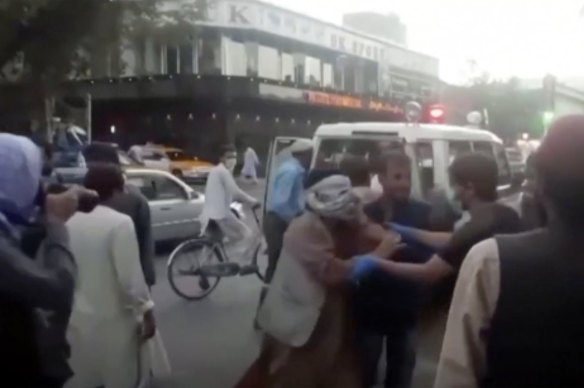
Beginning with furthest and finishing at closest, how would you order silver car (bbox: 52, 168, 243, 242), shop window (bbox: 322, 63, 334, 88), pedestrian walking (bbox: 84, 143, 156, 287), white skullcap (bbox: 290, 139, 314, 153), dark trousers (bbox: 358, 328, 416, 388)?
shop window (bbox: 322, 63, 334, 88)
silver car (bbox: 52, 168, 243, 242)
white skullcap (bbox: 290, 139, 314, 153)
pedestrian walking (bbox: 84, 143, 156, 287)
dark trousers (bbox: 358, 328, 416, 388)

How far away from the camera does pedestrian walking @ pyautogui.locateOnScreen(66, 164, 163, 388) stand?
5.27 m

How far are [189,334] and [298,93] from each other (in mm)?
38459

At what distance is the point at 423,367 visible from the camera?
7.88 metres

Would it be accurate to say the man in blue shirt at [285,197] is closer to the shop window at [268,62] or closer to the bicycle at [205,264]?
the bicycle at [205,264]

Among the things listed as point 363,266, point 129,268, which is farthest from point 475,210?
point 129,268

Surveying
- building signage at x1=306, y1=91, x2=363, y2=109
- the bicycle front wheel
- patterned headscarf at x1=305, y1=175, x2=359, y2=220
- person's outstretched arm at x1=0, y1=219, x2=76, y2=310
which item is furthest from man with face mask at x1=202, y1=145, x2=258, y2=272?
building signage at x1=306, y1=91, x2=363, y2=109

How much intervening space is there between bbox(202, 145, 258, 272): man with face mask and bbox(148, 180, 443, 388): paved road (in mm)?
531

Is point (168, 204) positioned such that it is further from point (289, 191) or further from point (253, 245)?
point (289, 191)

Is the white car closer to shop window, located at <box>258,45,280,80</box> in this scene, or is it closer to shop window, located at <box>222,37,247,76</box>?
shop window, located at <box>222,37,247,76</box>

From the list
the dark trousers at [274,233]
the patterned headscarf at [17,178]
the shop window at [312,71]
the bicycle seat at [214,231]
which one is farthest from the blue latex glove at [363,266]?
the shop window at [312,71]

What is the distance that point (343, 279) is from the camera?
4.90m

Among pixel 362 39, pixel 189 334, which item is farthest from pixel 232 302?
pixel 362 39

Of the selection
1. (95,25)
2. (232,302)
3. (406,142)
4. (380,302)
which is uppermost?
(95,25)

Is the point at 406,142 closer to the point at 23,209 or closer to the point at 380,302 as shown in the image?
the point at 380,302
